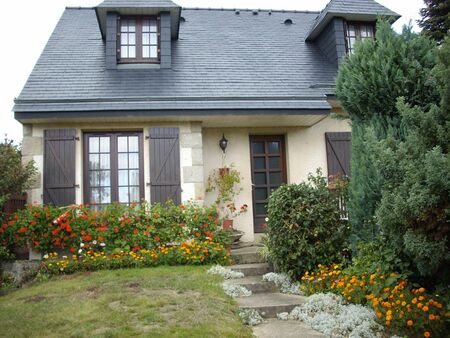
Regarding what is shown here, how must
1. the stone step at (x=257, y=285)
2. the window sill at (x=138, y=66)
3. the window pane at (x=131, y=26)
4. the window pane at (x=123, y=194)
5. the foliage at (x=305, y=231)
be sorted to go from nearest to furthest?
the stone step at (x=257, y=285) < the foliage at (x=305, y=231) < the window pane at (x=123, y=194) < the window sill at (x=138, y=66) < the window pane at (x=131, y=26)

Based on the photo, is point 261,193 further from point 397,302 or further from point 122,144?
point 397,302

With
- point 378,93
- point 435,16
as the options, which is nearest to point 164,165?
point 378,93

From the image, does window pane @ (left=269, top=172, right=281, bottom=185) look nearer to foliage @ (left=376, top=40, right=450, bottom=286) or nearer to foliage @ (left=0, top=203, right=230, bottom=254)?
foliage @ (left=0, top=203, right=230, bottom=254)

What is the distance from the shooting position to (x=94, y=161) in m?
7.58

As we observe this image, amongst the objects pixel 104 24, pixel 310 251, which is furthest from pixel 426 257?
pixel 104 24

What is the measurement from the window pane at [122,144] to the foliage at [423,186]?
206 inches

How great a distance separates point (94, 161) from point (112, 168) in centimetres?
37

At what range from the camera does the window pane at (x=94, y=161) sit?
756 cm

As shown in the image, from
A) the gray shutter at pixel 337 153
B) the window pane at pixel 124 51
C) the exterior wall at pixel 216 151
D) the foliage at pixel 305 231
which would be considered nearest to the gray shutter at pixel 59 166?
the exterior wall at pixel 216 151

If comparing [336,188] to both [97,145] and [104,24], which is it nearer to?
[97,145]

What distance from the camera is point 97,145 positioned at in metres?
7.63

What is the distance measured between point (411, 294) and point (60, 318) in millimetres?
3354

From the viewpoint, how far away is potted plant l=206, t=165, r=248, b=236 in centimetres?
798

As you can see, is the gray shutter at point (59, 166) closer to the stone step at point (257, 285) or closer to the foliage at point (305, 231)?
the stone step at point (257, 285)
